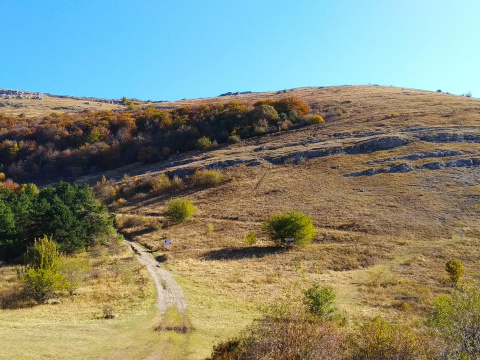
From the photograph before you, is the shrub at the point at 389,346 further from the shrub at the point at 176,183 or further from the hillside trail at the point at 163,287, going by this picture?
the shrub at the point at 176,183

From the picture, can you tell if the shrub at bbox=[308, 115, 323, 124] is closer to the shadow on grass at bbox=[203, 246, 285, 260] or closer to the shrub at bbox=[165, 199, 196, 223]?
the shrub at bbox=[165, 199, 196, 223]

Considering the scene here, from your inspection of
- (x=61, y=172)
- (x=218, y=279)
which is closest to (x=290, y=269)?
(x=218, y=279)

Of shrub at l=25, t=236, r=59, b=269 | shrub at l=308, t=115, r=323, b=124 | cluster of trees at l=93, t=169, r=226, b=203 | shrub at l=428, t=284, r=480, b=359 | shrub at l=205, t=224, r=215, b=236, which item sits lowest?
shrub at l=205, t=224, r=215, b=236

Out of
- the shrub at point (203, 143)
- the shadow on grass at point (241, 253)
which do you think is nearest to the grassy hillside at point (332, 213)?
the shadow on grass at point (241, 253)

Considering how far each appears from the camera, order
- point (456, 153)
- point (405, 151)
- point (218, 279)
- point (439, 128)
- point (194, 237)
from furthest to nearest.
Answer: point (439, 128), point (405, 151), point (456, 153), point (194, 237), point (218, 279)

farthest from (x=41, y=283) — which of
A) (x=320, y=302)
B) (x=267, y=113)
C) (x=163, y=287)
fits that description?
(x=267, y=113)

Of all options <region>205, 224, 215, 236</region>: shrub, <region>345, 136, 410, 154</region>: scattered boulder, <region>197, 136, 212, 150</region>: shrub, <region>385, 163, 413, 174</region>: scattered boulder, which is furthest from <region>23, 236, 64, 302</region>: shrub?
<region>197, 136, 212, 150</region>: shrub

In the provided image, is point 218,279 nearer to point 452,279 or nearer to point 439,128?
point 452,279
